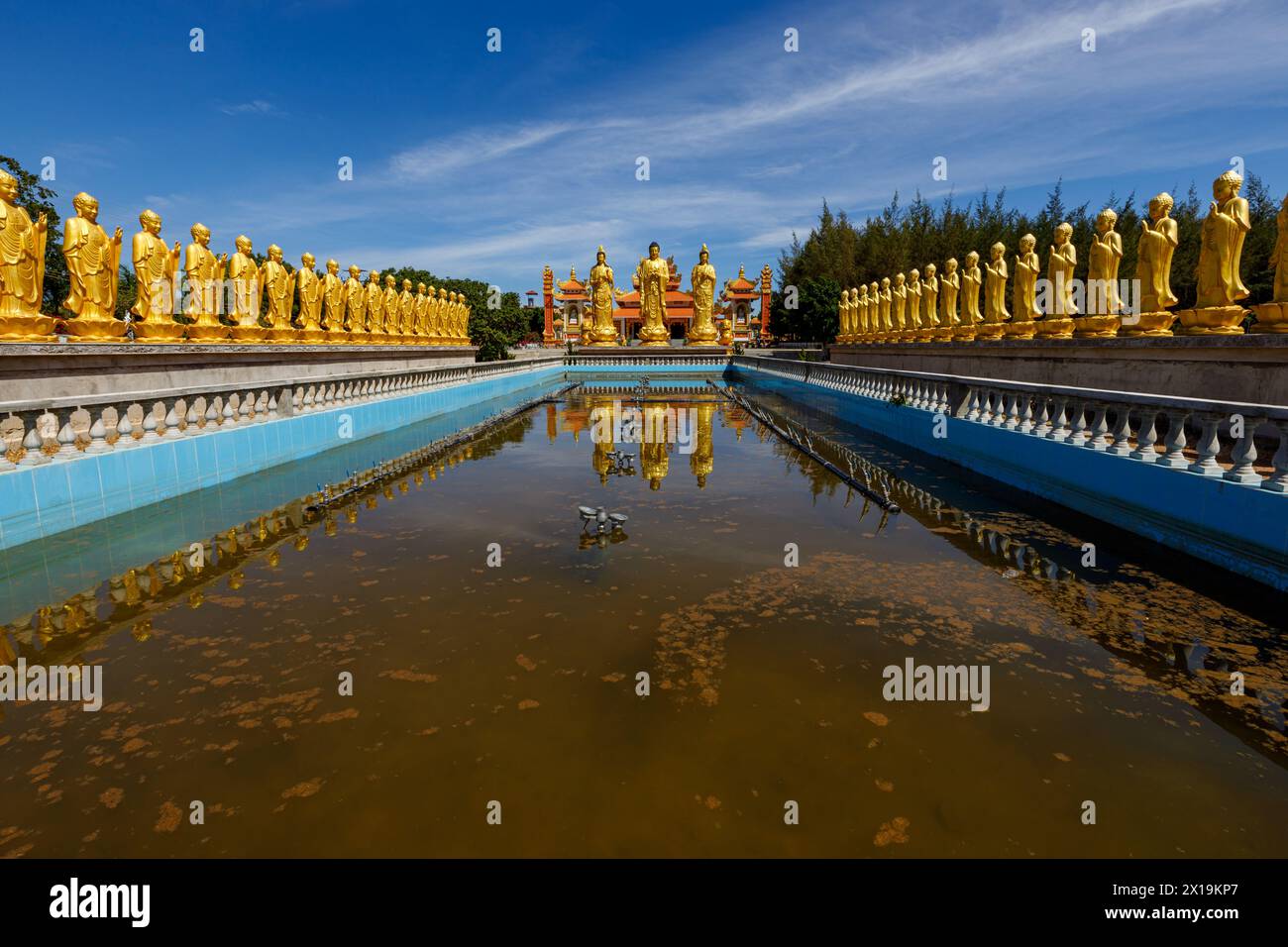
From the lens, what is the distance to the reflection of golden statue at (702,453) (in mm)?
10180

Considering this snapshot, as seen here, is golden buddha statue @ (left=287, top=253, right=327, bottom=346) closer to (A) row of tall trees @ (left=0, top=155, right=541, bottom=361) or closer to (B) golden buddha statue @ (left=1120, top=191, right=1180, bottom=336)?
(A) row of tall trees @ (left=0, top=155, right=541, bottom=361)

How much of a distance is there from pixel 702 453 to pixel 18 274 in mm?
10510

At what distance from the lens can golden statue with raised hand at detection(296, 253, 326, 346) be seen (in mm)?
18781

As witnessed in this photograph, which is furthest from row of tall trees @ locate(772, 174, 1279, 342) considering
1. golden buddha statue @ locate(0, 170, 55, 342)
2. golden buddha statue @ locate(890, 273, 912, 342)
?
golden buddha statue @ locate(0, 170, 55, 342)

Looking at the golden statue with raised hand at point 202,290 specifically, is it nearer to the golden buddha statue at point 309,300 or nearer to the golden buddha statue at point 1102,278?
the golden buddha statue at point 309,300

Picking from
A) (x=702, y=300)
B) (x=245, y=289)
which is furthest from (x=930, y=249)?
(x=245, y=289)

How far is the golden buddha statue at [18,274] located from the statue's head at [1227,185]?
16469mm

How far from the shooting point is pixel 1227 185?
9227 mm

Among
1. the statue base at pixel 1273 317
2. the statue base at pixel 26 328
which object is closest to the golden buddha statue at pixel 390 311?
the statue base at pixel 26 328

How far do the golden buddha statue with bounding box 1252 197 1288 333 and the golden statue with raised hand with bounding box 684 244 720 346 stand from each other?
29310 mm

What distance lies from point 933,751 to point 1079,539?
4.58 meters

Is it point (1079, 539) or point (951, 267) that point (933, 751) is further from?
point (951, 267)

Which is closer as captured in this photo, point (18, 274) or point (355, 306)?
point (18, 274)

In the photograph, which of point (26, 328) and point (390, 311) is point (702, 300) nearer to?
point (390, 311)
